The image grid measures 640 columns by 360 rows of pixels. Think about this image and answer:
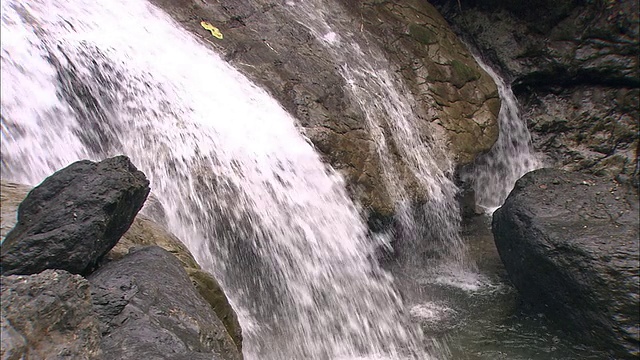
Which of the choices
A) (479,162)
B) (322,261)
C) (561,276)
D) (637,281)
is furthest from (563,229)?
(479,162)

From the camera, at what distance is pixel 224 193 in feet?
13.4

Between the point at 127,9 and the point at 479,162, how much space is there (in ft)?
12.4

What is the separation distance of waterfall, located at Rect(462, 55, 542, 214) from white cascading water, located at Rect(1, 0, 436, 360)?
7.14 ft

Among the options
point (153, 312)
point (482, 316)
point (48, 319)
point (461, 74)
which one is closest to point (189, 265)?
point (153, 312)

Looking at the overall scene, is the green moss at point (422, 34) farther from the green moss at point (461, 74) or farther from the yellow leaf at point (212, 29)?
the yellow leaf at point (212, 29)

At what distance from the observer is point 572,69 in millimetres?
7094

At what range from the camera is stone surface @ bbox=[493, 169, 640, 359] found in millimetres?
3816

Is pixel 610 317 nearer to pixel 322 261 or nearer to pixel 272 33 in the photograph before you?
pixel 322 261

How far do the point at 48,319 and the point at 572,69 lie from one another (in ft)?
21.7

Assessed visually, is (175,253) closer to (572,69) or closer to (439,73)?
(439,73)

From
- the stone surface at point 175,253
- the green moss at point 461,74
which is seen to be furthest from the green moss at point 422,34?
the stone surface at point 175,253

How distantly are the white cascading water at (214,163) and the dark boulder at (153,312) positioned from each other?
990 millimetres

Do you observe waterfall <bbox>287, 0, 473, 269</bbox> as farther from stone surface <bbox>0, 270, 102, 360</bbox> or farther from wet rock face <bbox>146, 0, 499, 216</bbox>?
stone surface <bbox>0, 270, 102, 360</bbox>

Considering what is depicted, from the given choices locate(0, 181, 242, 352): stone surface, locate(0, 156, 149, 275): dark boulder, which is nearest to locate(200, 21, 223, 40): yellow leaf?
locate(0, 181, 242, 352): stone surface
